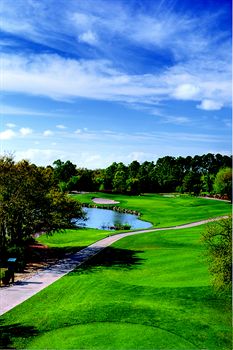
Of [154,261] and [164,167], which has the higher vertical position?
[164,167]

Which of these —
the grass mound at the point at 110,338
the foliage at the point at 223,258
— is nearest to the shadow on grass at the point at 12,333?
the grass mound at the point at 110,338

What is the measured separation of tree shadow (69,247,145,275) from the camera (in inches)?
1305

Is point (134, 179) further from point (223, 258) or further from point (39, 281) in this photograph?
point (223, 258)

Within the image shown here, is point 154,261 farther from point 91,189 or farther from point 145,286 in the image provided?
point 91,189

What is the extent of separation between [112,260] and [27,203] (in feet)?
30.7

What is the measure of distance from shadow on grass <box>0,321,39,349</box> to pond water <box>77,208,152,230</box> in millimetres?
47288

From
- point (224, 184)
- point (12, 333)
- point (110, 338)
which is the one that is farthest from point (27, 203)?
point (224, 184)

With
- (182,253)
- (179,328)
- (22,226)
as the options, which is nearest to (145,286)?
(179,328)

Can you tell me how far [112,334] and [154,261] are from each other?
56.1 ft

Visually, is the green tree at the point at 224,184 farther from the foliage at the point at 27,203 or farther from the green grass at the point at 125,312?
the green grass at the point at 125,312

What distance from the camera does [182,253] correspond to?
3800cm

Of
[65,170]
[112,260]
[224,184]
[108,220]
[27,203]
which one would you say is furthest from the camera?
[65,170]

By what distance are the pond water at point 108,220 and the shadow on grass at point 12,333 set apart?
155 ft

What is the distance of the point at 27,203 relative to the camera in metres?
37.5
